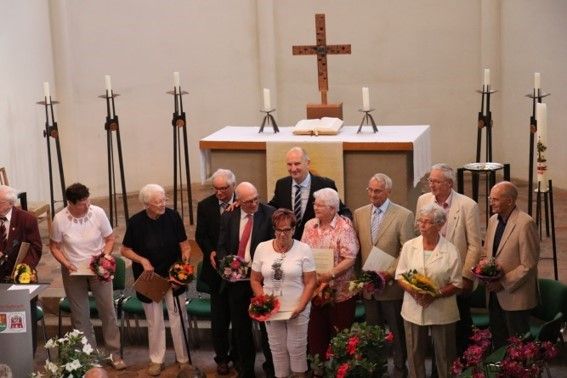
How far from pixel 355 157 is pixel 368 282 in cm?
210

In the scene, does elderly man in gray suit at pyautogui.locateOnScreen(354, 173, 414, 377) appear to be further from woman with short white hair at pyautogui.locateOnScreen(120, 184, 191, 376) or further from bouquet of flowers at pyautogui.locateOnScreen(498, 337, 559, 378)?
bouquet of flowers at pyautogui.locateOnScreen(498, 337, 559, 378)

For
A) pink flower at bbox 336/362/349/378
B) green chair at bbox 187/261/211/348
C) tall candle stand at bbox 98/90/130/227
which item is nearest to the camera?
pink flower at bbox 336/362/349/378

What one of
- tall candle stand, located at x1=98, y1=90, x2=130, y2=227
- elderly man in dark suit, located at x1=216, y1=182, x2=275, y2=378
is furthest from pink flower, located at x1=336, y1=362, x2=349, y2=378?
tall candle stand, located at x1=98, y1=90, x2=130, y2=227

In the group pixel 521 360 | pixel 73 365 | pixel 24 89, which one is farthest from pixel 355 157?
pixel 24 89

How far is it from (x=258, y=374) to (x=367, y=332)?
1501 mm

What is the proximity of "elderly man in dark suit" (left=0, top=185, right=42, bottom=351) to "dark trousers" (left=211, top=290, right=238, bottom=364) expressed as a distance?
134cm

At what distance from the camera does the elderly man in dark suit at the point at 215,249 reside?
8.84m

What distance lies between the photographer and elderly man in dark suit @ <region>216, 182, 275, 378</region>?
8.59 m

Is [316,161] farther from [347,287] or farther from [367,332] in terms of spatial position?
[367,332]

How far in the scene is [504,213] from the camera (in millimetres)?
8133

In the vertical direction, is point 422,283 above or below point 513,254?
below

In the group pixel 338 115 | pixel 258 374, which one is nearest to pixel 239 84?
pixel 338 115

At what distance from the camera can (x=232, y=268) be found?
844cm

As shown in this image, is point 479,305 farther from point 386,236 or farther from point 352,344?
point 352,344
